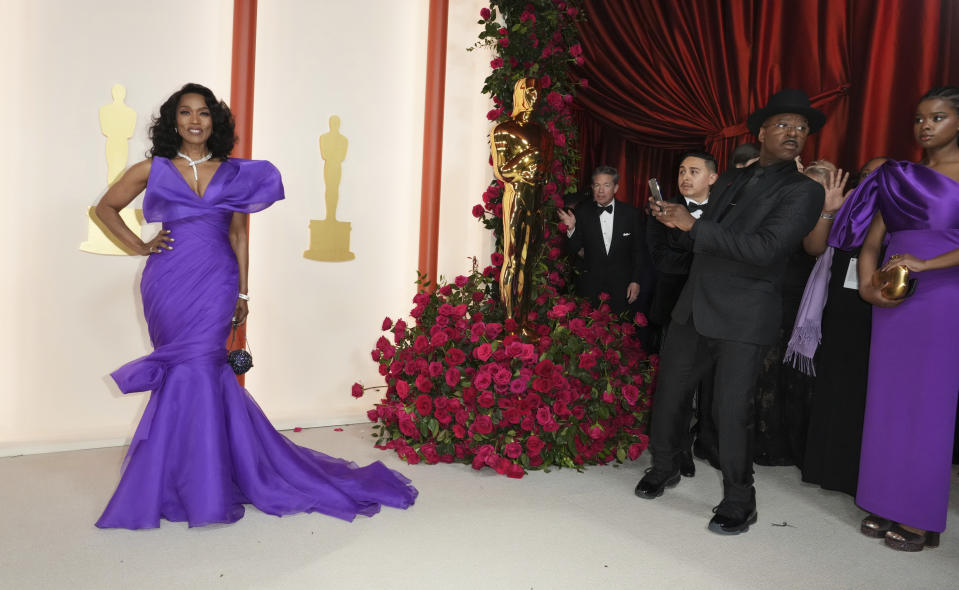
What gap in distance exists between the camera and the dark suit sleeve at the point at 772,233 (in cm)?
263

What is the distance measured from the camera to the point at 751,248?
8.62ft

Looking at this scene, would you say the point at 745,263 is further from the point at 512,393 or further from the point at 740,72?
the point at 740,72

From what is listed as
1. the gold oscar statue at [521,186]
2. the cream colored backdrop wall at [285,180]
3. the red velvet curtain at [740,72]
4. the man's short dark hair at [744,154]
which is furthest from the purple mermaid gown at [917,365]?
the cream colored backdrop wall at [285,180]

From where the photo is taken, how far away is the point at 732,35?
4.31m

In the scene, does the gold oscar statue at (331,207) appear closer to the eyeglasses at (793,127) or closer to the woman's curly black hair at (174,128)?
the woman's curly black hair at (174,128)

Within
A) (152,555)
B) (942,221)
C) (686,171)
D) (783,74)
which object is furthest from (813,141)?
(152,555)

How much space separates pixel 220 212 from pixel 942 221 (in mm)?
2651

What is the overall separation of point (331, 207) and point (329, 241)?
0.68ft

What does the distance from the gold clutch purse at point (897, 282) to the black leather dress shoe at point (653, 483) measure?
114cm

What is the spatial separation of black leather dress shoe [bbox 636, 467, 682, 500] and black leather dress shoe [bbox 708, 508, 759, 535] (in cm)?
35

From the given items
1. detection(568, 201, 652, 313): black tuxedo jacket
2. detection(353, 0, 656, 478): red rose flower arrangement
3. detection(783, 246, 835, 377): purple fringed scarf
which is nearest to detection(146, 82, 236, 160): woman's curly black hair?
detection(353, 0, 656, 478): red rose flower arrangement

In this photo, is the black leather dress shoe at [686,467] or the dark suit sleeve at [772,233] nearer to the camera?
the dark suit sleeve at [772,233]

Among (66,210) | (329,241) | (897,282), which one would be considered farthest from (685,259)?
(66,210)

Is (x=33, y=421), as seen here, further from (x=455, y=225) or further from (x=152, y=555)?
(x=455, y=225)
